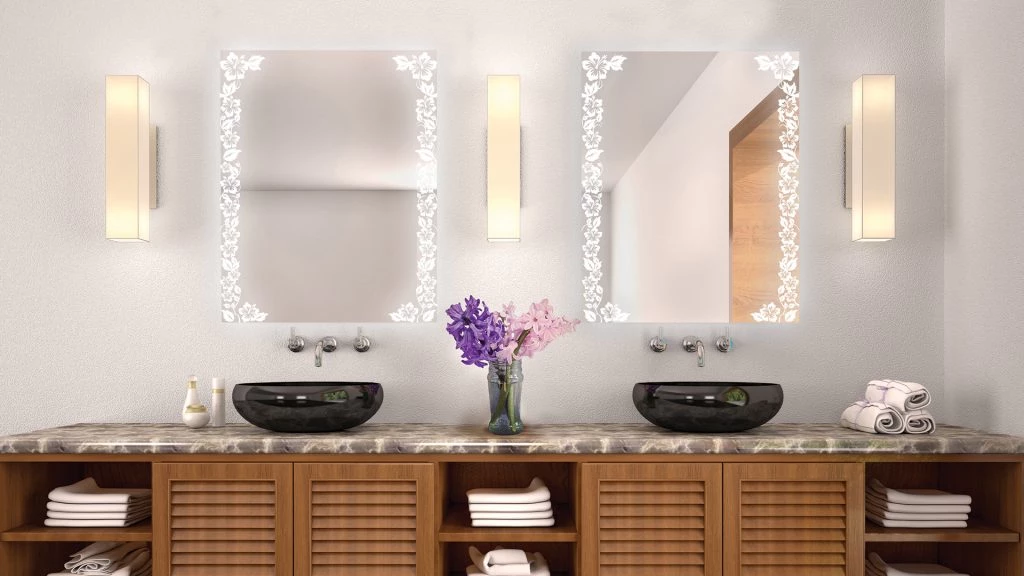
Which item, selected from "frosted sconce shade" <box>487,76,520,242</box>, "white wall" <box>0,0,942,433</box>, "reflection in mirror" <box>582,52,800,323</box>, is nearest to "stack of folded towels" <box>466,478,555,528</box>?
"white wall" <box>0,0,942,433</box>

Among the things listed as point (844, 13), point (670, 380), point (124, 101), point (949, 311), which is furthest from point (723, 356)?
point (124, 101)

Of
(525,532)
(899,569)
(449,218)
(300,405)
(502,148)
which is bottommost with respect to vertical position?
(899,569)

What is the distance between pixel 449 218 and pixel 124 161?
117 cm

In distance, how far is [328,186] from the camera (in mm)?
2617

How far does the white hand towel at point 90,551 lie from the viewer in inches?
87.4

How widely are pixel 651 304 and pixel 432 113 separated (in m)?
1.09

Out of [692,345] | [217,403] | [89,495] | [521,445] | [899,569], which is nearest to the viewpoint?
[521,445]

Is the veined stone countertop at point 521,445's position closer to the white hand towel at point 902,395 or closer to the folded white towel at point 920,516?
the white hand towel at point 902,395

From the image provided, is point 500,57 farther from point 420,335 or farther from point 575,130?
point 420,335

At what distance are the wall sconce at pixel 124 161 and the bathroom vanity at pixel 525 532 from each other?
0.77 meters

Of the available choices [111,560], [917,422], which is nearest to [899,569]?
[917,422]

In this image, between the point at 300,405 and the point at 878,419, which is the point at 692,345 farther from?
the point at 300,405

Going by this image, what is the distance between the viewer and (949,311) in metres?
2.60

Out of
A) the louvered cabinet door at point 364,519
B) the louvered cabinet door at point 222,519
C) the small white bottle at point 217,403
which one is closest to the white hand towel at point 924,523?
the louvered cabinet door at point 364,519
